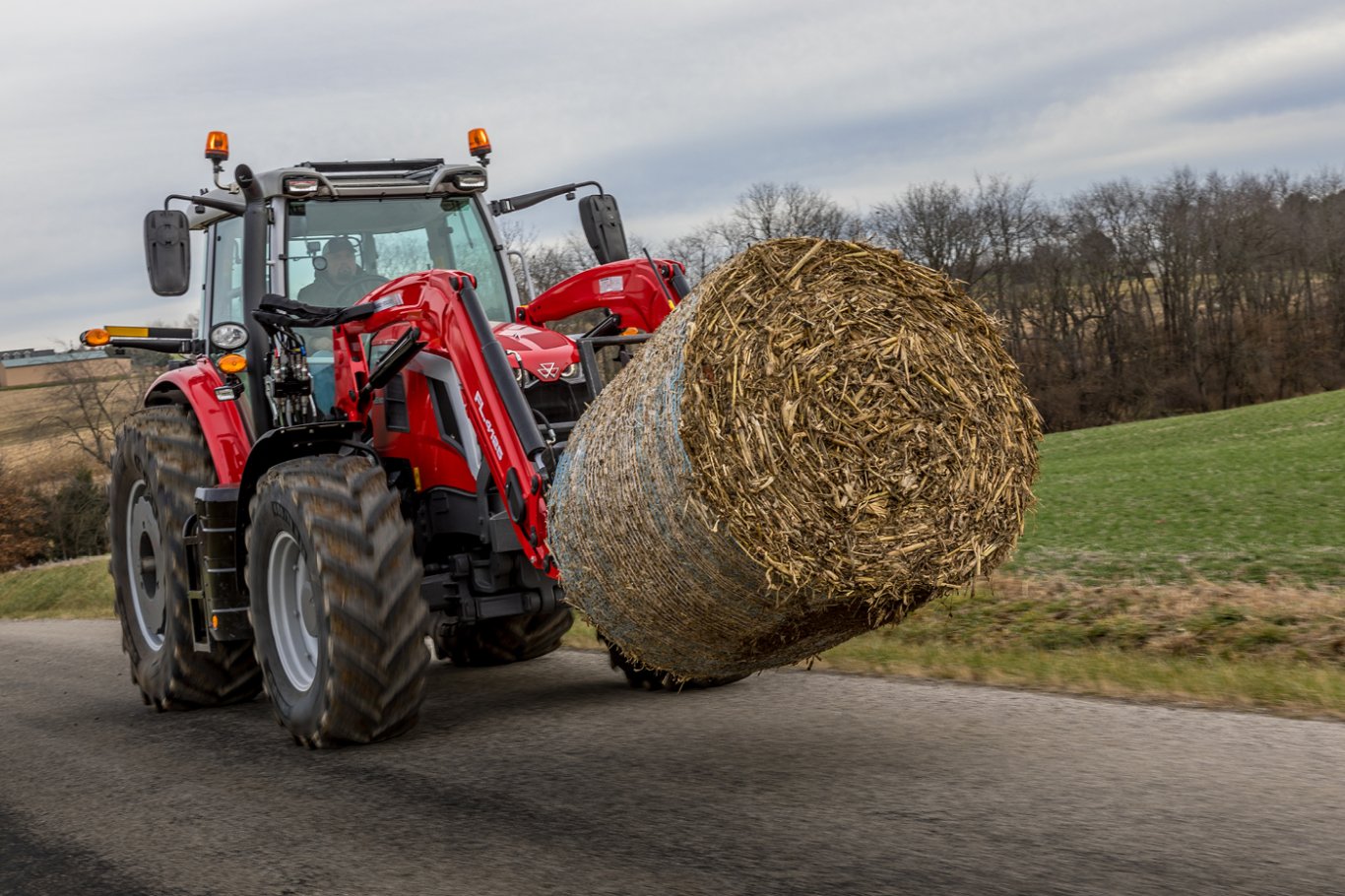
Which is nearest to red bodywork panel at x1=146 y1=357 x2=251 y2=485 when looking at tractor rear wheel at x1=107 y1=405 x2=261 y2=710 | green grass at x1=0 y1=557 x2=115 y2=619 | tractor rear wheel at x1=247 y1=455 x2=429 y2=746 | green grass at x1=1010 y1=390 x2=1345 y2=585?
tractor rear wheel at x1=107 y1=405 x2=261 y2=710

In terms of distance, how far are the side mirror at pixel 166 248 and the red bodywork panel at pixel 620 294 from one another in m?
1.77

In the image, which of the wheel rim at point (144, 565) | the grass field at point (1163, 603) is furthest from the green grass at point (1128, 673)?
the wheel rim at point (144, 565)

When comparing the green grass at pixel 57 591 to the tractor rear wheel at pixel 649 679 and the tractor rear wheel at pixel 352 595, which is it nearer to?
the tractor rear wheel at pixel 649 679

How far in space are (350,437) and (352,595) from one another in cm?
120

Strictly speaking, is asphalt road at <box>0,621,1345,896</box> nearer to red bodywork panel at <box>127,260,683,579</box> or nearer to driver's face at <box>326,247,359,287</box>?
red bodywork panel at <box>127,260,683,579</box>

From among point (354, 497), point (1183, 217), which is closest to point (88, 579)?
point (354, 497)

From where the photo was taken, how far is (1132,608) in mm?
8758

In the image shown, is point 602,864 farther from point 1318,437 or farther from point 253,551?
point 1318,437

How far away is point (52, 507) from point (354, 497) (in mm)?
45314

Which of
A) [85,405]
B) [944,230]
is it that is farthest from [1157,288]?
[85,405]

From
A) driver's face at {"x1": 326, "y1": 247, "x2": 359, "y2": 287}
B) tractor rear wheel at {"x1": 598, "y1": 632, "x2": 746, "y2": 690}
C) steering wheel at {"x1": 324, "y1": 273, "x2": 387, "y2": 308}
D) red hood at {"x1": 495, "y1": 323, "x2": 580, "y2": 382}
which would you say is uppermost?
driver's face at {"x1": 326, "y1": 247, "x2": 359, "y2": 287}

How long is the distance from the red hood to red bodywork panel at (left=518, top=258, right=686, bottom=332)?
371mm

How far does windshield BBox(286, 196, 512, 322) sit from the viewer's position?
6984 mm

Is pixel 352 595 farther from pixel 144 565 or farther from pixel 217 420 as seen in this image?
pixel 144 565
